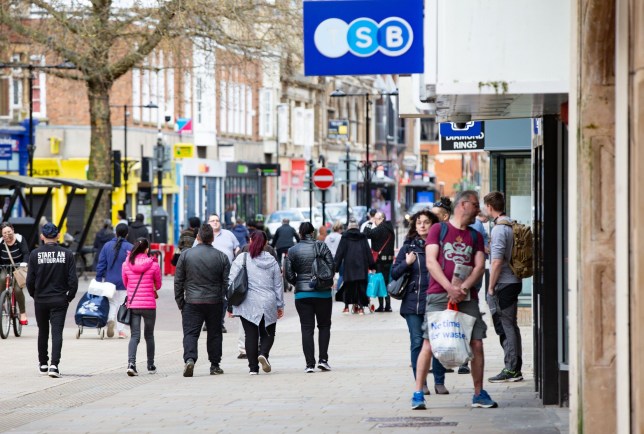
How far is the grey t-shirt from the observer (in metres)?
14.6

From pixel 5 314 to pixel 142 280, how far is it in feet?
18.4

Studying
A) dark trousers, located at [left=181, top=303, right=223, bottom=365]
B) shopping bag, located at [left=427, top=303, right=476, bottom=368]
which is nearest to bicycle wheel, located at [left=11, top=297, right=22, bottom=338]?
dark trousers, located at [left=181, top=303, right=223, bottom=365]

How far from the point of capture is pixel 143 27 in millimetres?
40375

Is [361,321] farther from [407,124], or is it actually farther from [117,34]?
[407,124]

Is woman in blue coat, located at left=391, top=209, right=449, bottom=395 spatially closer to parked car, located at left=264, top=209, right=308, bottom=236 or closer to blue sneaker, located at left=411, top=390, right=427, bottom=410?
blue sneaker, located at left=411, top=390, right=427, bottom=410

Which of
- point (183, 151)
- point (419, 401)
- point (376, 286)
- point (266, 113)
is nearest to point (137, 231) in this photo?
point (376, 286)

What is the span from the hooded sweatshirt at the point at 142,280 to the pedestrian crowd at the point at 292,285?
1cm

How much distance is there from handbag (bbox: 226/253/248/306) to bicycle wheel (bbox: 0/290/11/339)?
19.9 feet

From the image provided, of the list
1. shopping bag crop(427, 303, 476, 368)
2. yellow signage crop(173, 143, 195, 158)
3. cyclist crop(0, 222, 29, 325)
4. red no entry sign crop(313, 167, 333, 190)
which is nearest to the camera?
shopping bag crop(427, 303, 476, 368)

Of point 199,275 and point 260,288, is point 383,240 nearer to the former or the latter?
point 260,288

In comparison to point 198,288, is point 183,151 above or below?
above

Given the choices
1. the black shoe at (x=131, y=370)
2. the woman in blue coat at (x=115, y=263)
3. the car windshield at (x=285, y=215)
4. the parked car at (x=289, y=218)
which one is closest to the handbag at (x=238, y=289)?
the black shoe at (x=131, y=370)

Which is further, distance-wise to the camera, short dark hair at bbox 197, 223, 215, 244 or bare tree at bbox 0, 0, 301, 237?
bare tree at bbox 0, 0, 301, 237

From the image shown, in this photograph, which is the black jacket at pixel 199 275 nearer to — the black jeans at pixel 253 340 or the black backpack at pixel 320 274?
the black jeans at pixel 253 340
